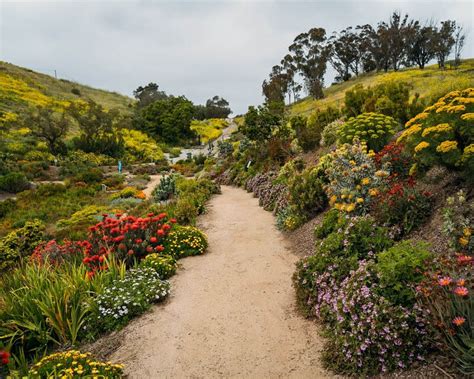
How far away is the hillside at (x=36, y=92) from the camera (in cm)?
3819

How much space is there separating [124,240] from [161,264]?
3.66 ft

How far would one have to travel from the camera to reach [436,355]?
296cm

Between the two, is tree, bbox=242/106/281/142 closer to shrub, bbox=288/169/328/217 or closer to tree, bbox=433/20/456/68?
shrub, bbox=288/169/328/217

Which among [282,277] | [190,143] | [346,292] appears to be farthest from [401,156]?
[190,143]

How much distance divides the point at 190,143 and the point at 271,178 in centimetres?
3465

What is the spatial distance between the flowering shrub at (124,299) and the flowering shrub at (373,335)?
8.86 feet

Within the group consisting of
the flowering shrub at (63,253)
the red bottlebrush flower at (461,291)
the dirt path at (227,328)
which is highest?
the red bottlebrush flower at (461,291)

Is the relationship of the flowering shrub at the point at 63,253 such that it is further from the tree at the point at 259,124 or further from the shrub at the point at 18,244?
the tree at the point at 259,124

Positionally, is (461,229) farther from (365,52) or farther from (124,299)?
(365,52)

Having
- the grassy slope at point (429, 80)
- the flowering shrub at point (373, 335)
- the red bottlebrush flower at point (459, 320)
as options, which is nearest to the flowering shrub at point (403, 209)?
the flowering shrub at point (373, 335)

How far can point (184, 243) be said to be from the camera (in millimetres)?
7145

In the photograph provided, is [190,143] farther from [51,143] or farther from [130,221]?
[130,221]

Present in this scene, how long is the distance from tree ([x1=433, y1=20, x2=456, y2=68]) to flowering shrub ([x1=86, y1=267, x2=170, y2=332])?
48285 millimetres

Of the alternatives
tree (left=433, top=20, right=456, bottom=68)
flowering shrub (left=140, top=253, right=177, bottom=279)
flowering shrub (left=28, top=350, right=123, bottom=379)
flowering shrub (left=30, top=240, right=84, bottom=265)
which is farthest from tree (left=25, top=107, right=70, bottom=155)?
tree (left=433, top=20, right=456, bottom=68)
